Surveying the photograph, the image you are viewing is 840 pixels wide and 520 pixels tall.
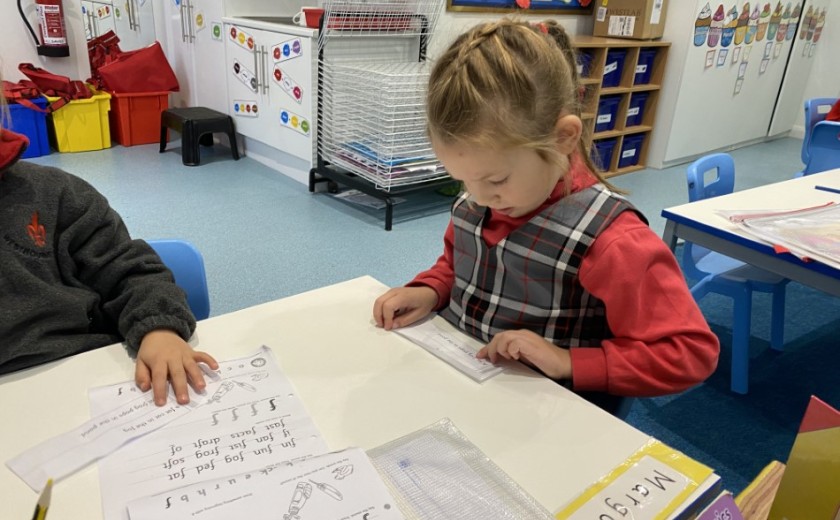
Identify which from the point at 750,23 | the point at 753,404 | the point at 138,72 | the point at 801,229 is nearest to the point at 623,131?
the point at 750,23

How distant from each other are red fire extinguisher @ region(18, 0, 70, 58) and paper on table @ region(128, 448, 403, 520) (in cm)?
392

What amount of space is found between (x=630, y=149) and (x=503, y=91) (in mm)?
3690

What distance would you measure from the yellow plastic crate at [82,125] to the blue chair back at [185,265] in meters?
3.00

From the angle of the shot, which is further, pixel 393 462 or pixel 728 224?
pixel 728 224

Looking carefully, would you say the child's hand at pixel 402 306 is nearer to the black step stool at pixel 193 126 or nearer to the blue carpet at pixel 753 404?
the blue carpet at pixel 753 404

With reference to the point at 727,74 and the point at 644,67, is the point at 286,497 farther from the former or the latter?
the point at 727,74

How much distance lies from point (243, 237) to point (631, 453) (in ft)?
7.28

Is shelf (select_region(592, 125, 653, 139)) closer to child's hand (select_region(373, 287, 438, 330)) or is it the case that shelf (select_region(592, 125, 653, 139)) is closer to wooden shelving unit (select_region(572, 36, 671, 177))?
wooden shelving unit (select_region(572, 36, 671, 177))

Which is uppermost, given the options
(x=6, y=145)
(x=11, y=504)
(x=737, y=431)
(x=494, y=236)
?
(x=6, y=145)

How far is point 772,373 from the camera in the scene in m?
1.91

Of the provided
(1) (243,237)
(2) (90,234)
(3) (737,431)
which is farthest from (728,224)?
(1) (243,237)

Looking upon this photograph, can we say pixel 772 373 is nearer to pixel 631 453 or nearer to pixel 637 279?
pixel 637 279

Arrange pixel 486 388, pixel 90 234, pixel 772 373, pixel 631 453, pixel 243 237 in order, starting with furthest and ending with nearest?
pixel 243 237
pixel 772 373
pixel 90 234
pixel 486 388
pixel 631 453

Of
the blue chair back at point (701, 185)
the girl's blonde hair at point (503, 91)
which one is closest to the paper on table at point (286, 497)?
the girl's blonde hair at point (503, 91)
